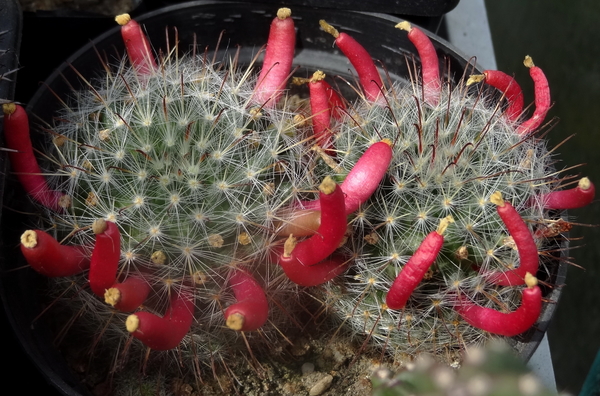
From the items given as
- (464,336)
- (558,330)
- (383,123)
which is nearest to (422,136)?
(383,123)

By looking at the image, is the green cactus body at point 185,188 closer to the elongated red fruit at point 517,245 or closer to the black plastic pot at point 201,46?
the black plastic pot at point 201,46

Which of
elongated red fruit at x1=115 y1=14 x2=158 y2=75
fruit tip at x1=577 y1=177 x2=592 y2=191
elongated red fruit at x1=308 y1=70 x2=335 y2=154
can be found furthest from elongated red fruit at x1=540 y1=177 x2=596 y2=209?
elongated red fruit at x1=115 y1=14 x2=158 y2=75

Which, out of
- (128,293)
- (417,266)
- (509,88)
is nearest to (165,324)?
(128,293)

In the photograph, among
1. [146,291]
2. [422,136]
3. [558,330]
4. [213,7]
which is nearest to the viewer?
[146,291]

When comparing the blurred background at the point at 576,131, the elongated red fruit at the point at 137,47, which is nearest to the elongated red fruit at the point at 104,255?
the elongated red fruit at the point at 137,47

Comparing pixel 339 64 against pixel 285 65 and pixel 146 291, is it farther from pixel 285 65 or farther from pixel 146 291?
pixel 146 291
